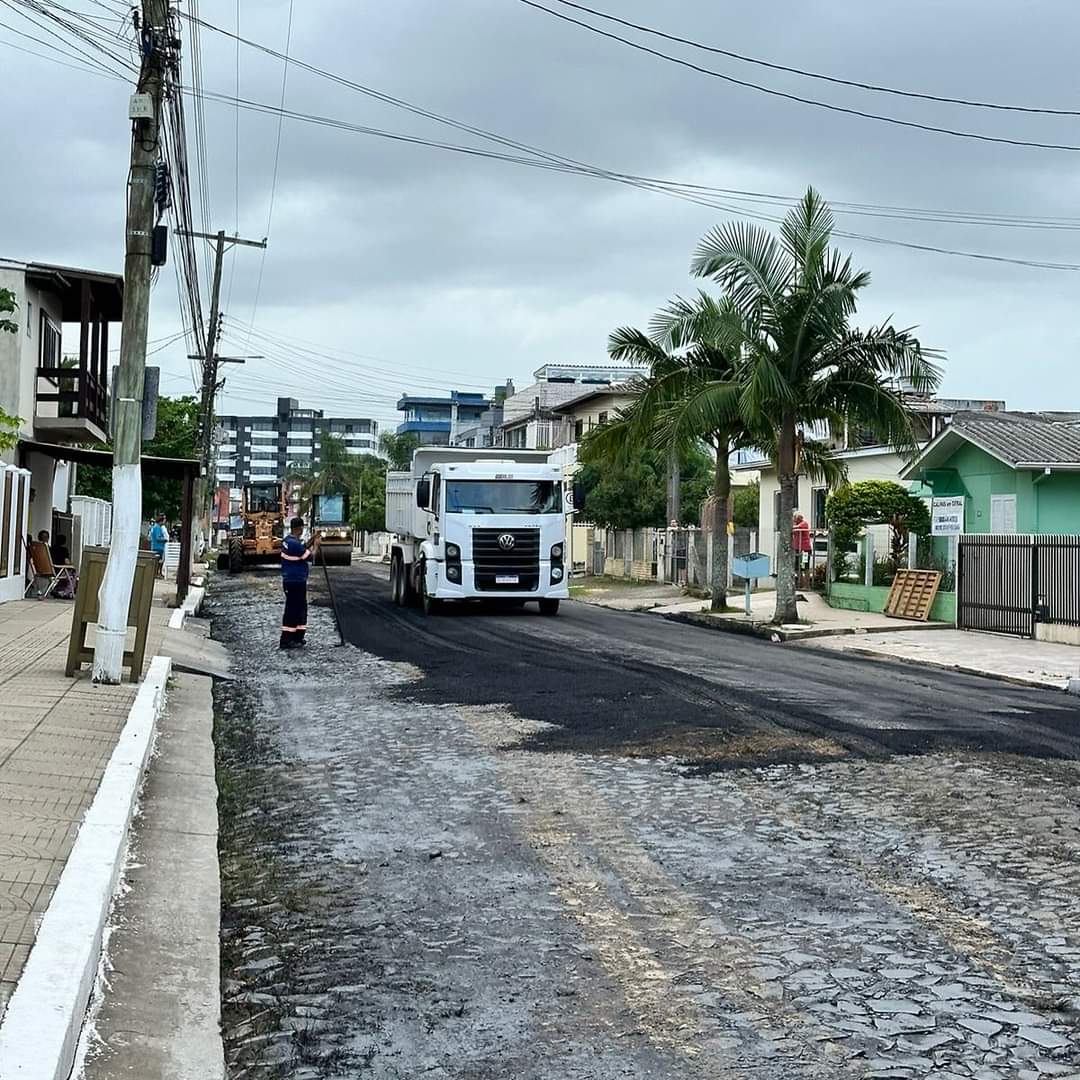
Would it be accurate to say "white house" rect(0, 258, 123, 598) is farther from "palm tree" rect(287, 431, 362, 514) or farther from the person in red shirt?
"palm tree" rect(287, 431, 362, 514)

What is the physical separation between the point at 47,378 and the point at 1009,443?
20.9 metres

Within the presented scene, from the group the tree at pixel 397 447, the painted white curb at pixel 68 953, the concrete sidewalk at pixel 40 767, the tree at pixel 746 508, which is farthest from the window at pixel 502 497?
the tree at pixel 397 447

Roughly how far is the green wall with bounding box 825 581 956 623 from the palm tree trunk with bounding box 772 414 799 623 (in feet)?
9.94

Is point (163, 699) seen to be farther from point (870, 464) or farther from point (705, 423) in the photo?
point (870, 464)

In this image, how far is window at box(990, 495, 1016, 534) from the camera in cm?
2938

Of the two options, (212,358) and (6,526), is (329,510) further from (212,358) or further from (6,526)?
(6,526)

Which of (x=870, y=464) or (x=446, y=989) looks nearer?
(x=446, y=989)

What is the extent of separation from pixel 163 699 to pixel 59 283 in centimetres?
1969

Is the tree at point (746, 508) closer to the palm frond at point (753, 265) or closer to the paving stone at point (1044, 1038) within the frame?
the palm frond at point (753, 265)

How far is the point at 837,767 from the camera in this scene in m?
9.83

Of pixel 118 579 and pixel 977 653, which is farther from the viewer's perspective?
pixel 977 653

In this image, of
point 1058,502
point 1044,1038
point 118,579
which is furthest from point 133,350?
point 1058,502

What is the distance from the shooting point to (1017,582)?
25.2 meters

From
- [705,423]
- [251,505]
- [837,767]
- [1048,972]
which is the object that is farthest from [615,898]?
[251,505]
